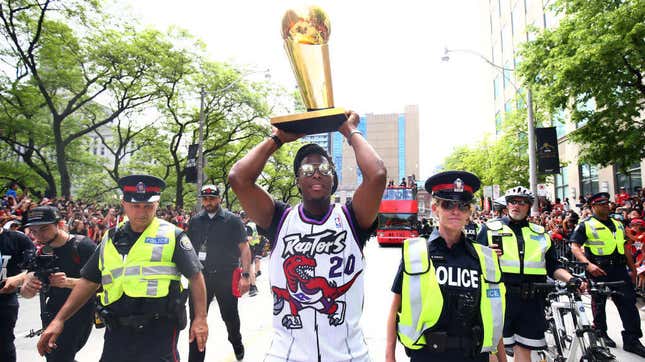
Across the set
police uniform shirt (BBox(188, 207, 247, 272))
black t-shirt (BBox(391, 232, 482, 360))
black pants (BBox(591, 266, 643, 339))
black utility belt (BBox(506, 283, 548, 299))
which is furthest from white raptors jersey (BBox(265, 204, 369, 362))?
black pants (BBox(591, 266, 643, 339))

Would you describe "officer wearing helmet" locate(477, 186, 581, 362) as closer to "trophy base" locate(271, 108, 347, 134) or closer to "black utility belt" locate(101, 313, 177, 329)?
"trophy base" locate(271, 108, 347, 134)

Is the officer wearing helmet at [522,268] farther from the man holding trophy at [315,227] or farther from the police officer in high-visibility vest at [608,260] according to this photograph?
the man holding trophy at [315,227]

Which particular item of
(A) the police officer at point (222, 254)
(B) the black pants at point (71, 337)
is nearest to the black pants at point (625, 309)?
(A) the police officer at point (222, 254)

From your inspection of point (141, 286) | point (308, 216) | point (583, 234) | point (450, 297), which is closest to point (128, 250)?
point (141, 286)

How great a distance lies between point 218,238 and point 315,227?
3.40 meters

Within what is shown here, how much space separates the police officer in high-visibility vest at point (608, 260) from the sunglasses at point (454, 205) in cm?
366

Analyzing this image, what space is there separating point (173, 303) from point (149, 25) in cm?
2067

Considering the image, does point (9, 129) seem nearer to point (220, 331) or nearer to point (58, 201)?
point (58, 201)

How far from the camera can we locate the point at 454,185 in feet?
9.09

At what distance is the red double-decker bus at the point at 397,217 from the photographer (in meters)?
25.0

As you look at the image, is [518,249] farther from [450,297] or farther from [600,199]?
[600,199]

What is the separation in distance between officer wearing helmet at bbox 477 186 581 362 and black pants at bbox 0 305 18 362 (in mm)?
4778

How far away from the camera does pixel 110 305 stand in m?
3.03

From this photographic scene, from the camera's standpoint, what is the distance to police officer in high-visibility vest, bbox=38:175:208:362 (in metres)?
2.98
